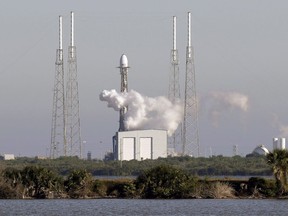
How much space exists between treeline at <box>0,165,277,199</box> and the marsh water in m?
1.81

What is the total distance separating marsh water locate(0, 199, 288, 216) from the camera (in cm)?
8875

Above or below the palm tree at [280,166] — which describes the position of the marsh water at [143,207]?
below

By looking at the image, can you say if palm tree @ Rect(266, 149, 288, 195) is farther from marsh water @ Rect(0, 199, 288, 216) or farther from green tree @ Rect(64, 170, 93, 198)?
green tree @ Rect(64, 170, 93, 198)

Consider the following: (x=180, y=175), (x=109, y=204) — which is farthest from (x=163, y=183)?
(x=109, y=204)

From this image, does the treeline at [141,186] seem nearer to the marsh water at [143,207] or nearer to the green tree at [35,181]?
the green tree at [35,181]

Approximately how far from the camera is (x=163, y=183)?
10656 centimetres

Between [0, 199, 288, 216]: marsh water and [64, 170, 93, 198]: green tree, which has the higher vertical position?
[64, 170, 93, 198]: green tree

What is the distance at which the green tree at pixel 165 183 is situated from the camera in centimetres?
10556

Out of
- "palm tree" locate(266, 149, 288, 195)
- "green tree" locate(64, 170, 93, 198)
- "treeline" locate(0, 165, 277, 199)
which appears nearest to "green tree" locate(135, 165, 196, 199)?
"treeline" locate(0, 165, 277, 199)

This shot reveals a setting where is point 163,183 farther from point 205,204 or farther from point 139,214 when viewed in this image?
point 139,214

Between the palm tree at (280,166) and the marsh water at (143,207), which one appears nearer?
the marsh water at (143,207)

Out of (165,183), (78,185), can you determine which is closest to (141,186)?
(165,183)

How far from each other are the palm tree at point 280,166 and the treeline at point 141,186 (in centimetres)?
69

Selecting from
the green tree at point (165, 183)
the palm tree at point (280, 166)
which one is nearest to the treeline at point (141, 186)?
the green tree at point (165, 183)
